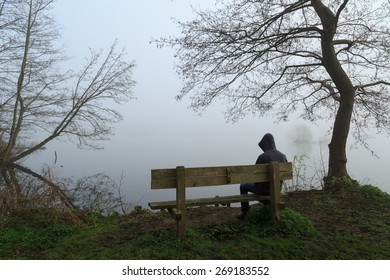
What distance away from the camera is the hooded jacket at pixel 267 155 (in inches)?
209

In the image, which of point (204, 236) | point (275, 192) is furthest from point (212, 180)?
point (275, 192)

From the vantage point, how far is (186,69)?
8.48 metres

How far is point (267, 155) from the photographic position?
5402mm

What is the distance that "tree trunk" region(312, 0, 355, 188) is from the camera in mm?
8992

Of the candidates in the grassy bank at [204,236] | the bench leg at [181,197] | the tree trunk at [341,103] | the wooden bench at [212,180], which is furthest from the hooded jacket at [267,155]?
the tree trunk at [341,103]

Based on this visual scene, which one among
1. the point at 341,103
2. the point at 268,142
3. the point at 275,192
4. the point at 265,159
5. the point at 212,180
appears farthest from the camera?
the point at 341,103

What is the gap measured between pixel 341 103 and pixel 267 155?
16.9ft

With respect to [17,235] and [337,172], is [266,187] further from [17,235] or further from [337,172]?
[337,172]

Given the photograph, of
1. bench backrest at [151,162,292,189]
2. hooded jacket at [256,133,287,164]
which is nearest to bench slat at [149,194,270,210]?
bench backrest at [151,162,292,189]

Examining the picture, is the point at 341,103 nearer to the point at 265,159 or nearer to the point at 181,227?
the point at 265,159

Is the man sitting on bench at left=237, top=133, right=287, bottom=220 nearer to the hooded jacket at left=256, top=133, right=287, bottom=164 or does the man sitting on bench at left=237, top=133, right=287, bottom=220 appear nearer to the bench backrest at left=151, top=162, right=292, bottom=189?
the hooded jacket at left=256, top=133, right=287, bottom=164

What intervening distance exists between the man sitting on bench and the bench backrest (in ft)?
0.66
